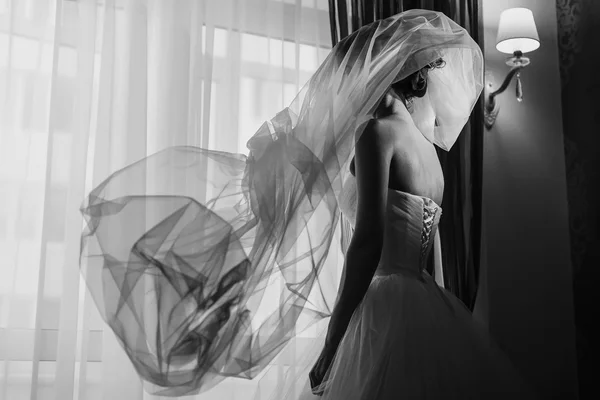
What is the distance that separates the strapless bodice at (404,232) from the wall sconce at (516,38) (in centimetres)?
138

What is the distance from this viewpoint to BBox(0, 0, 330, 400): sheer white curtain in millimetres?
1902

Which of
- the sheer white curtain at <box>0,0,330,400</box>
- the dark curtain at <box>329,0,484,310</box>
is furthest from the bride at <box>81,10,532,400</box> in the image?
the dark curtain at <box>329,0,484,310</box>

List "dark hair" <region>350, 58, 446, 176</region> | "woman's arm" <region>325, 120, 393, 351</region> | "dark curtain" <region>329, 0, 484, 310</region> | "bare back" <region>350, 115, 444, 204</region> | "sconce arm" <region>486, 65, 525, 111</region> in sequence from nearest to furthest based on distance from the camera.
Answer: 1. "woman's arm" <region>325, 120, 393, 351</region>
2. "bare back" <region>350, 115, 444, 204</region>
3. "dark hair" <region>350, 58, 446, 176</region>
4. "dark curtain" <region>329, 0, 484, 310</region>
5. "sconce arm" <region>486, 65, 525, 111</region>

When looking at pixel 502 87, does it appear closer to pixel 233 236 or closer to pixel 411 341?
pixel 411 341

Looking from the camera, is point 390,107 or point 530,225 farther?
point 530,225

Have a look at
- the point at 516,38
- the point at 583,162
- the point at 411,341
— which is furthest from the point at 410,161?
the point at 583,162

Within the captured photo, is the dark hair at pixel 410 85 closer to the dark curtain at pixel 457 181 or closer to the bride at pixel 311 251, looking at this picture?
the bride at pixel 311 251

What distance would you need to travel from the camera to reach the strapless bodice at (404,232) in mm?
1378

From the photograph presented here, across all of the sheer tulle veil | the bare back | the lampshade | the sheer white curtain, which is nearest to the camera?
the sheer tulle veil

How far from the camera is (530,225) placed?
275 cm

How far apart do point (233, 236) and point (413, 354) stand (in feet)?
1.28

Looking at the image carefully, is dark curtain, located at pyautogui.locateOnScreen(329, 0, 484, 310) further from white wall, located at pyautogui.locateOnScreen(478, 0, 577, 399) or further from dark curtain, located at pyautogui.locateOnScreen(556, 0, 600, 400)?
dark curtain, located at pyautogui.locateOnScreen(556, 0, 600, 400)

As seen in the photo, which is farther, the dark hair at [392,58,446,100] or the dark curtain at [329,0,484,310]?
the dark curtain at [329,0,484,310]

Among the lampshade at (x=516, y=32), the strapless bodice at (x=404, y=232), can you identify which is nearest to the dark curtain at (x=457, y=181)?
the lampshade at (x=516, y=32)
